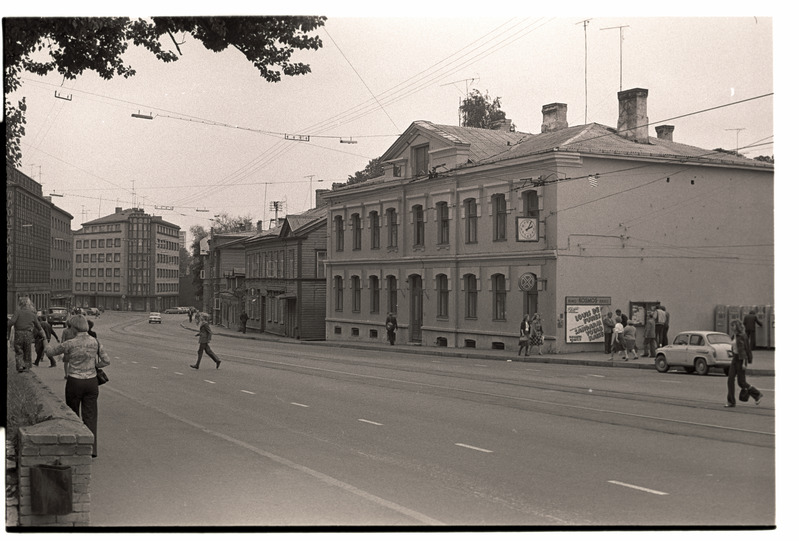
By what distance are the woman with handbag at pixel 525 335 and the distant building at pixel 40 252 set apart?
13.1 metres

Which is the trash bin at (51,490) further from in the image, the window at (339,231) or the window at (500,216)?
the window at (339,231)

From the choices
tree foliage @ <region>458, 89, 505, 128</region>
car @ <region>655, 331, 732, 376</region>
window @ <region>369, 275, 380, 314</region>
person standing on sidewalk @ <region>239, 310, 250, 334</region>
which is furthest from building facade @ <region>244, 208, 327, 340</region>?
car @ <region>655, 331, 732, 376</region>

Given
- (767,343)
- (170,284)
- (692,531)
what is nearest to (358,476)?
(692,531)

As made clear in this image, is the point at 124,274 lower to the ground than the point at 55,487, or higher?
higher

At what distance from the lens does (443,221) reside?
2934cm

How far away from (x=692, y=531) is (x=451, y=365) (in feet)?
59.6

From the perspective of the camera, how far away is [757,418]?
567 inches

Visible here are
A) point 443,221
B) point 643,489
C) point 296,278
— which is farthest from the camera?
point 296,278

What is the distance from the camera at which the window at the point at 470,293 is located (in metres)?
28.7

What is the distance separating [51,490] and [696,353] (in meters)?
18.3

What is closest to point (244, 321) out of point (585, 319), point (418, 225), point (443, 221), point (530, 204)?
point (418, 225)

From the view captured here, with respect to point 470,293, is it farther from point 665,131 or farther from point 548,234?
point 665,131

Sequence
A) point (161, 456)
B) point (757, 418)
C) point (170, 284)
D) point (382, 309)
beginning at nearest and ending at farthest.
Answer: point (161, 456), point (757, 418), point (382, 309), point (170, 284)

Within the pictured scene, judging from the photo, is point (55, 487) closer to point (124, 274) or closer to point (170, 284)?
point (124, 274)
